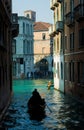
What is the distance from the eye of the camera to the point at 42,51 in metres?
104

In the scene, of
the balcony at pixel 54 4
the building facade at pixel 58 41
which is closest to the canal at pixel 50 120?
the building facade at pixel 58 41

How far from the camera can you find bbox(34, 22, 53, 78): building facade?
102250mm

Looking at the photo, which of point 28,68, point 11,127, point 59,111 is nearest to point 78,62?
point 59,111

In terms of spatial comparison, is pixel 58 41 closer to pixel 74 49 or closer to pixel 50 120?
pixel 74 49

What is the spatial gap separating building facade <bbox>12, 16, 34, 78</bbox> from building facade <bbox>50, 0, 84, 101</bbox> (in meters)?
47.3

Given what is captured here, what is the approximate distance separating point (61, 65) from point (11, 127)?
84.9 ft

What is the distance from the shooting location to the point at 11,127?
20875mm

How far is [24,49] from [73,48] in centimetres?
5830

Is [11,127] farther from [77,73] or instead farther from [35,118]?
[77,73]

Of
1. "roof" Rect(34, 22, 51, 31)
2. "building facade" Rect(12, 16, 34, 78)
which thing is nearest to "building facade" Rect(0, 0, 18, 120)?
"building facade" Rect(12, 16, 34, 78)

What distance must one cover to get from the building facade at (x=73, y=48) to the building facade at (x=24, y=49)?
155ft

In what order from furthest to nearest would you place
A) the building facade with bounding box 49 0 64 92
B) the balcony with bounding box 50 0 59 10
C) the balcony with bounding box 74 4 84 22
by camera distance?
1. the balcony with bounding box 50 0 59 10
2. the building facade with bounding box 49 0 64 92
3. the balcony with bounding box 74 4 84 22

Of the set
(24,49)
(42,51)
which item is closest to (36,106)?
(24,49)

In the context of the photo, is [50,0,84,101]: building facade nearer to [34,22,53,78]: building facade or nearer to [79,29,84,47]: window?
[79,29,84,47]: window
